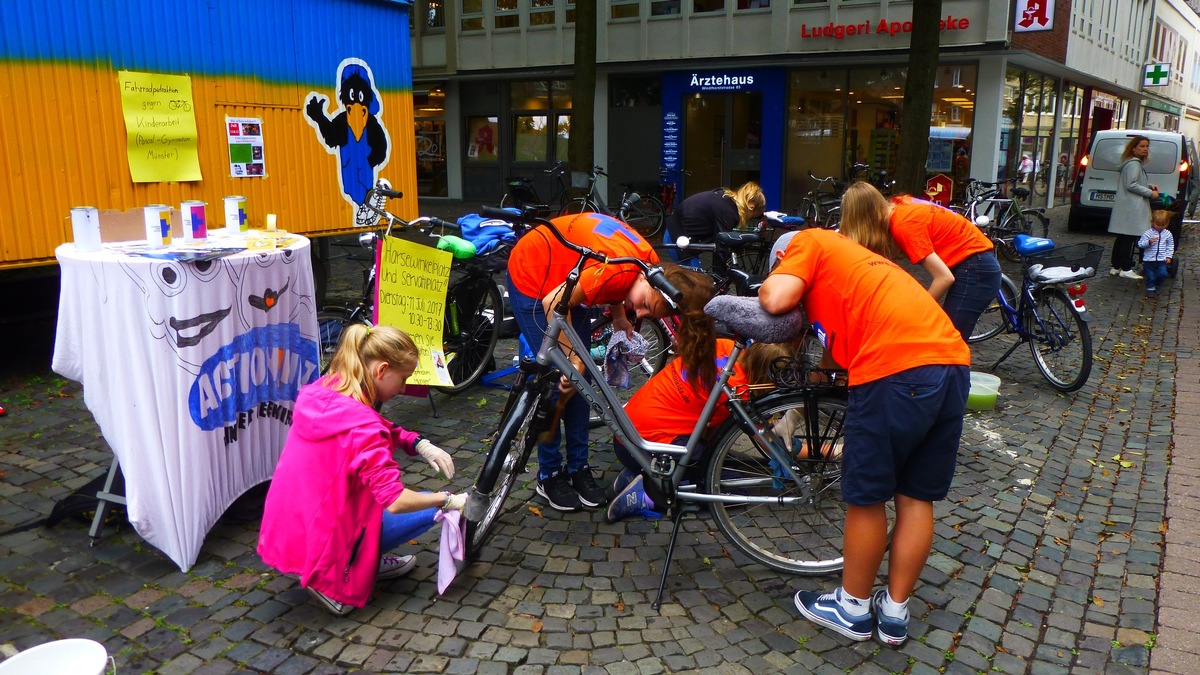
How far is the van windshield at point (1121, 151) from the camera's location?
47.3ft

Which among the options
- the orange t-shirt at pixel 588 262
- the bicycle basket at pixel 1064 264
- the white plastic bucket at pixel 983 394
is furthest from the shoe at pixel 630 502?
the bicycle basket at pixel 1064 264

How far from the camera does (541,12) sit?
21891mm

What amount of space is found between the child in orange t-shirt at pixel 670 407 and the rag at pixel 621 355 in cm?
13

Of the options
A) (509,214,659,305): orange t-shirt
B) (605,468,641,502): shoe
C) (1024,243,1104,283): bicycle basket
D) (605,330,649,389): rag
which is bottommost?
(605,468,641,502): shoe

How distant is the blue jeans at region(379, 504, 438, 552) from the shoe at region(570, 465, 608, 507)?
3.51 ft

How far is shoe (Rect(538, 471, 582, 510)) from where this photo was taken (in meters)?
4.30

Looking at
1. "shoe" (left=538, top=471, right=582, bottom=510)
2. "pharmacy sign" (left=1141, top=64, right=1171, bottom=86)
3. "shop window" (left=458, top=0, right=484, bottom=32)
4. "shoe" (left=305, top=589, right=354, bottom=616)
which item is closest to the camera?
"shoe" (left=305, top=589, right=354, bottom=616)

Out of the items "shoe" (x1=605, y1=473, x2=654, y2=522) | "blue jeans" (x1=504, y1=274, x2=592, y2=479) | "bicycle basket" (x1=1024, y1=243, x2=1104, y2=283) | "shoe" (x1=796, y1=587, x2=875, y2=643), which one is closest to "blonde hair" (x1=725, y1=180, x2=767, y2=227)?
"bicycle basket" (x1=1024, y1=243, x2=1104, y2=283)

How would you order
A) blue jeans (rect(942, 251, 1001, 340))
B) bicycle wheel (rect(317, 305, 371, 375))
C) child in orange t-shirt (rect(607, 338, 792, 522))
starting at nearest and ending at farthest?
1. child in orange t-shirt (rect(607, 338, 792, 522))
2. blue jeans (rect(942, 251, 1001, 340))
3. bicycle wheel (rect(317, 305, 371, 375))

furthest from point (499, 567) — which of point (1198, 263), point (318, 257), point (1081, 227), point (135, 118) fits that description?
point (1081, 227)

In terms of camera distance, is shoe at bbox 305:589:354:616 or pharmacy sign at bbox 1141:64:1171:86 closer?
shoe at bbox 305:589:354:616

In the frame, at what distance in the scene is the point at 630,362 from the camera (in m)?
4.17

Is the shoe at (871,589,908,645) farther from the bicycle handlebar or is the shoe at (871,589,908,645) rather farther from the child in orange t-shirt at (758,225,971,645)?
the bicycle handlebar

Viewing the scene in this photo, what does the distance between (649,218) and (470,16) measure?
9.23 m
